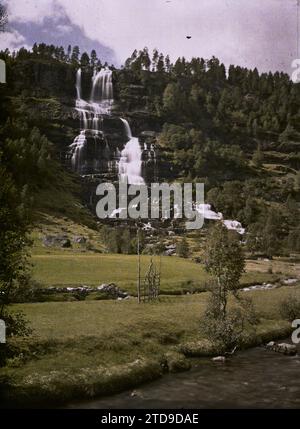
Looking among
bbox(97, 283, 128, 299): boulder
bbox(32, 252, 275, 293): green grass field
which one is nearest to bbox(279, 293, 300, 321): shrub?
bbox(32, 252, 275, 293): green grass field

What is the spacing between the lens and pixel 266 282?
355 ft

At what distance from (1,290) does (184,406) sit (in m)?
14.4

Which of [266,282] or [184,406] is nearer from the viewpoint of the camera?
[184,406]

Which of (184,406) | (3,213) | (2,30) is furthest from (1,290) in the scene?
(2,30)

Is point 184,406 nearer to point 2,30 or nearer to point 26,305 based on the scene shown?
point 2,30

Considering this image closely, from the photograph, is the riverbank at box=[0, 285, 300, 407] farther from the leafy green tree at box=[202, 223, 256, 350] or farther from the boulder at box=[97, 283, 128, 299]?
the boulder at box=[97, 283, 128, 299]

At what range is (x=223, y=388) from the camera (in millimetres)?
34438

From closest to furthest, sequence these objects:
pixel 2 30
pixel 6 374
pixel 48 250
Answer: pixel 2 30
pixel 6 374
pixel 48 250

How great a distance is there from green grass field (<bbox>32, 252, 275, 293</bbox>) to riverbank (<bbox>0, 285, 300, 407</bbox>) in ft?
77.2

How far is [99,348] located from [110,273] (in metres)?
60.8

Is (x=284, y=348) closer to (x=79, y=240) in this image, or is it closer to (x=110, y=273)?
(x=110, y=273)
